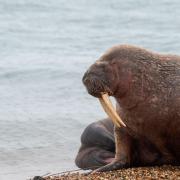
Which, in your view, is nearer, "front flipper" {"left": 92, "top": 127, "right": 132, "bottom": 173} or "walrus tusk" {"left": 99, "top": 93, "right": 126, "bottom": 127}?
"walrus tusk" {"left": 99, "top": 93, "right": 126, "bottom": 127}

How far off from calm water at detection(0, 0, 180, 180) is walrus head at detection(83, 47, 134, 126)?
80.3 inches

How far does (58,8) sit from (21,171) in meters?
18.7

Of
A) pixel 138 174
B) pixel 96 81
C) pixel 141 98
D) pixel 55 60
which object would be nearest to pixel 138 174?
pixel 138 174

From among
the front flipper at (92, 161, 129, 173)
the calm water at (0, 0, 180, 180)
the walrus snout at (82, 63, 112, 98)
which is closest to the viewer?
the walrus snout at (82, 63, 112, 98)

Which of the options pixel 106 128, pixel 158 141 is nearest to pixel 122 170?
pixel 158 141

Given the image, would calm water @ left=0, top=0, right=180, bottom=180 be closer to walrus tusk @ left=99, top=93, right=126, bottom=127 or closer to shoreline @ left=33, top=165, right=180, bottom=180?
shoreline @ left=33, top=165, right=180, bottom=180

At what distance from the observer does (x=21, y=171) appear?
9109 mm

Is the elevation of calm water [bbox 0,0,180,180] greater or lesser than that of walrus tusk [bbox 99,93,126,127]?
lesser

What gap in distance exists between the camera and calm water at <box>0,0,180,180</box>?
34.0 ft

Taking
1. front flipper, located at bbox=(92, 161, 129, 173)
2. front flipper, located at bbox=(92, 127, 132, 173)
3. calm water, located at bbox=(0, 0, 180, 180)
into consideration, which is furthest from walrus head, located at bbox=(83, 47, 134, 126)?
calm water, located at bbox=(0, 0, 180, 180)

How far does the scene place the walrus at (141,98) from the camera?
7051 mm

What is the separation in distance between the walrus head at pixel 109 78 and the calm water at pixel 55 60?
2041 mm

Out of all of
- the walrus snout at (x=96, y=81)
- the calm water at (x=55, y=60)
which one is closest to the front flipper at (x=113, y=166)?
the walrus snout at (x=96, y=81)

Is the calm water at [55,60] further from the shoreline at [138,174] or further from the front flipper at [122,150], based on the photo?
the shoreline at [138,174]
